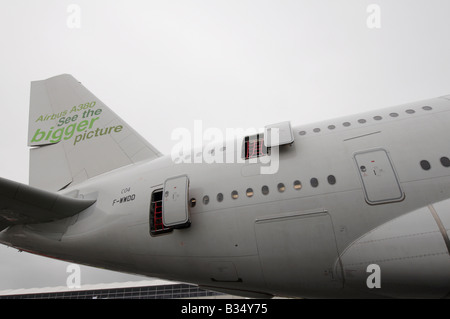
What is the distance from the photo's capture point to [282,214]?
20.3 ft

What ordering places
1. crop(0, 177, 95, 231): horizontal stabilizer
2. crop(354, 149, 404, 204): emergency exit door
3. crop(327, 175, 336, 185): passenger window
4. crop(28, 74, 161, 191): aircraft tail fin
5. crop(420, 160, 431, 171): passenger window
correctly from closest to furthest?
crop(354, 149, 404, 204): emergency exit door → crop(420, 160, 431, 171): passenger window → crop(327, 175, 336, 185): passenger window → crop(0, 177, 95, 231): horizontal stabilizer → crop(28, 74, 161, 191): aircraft tail fin

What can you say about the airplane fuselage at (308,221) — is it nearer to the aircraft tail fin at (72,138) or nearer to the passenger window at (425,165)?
the passenger window at (425,165)

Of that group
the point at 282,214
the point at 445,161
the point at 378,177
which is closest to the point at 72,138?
the point at 282,214

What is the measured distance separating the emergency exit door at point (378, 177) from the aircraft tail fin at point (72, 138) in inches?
248

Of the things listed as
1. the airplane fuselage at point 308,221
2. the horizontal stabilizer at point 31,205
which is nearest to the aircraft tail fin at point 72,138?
the horizontal stabilizer at point 31,205

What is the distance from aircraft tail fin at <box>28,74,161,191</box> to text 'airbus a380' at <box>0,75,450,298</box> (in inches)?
55.4

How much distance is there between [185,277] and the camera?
7.16 m

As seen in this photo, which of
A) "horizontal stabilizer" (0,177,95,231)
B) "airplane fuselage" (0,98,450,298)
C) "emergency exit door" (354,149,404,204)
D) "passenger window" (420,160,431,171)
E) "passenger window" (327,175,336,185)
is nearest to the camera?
"airplane fuselage" (0,98,450,298)

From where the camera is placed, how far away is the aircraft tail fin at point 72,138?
10000 millimetres

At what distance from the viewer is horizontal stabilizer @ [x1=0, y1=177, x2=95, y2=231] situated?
6.46 m

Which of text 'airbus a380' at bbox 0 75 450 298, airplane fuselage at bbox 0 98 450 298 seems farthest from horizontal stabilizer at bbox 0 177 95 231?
airplane fuselage at bbox 0 98 450 298

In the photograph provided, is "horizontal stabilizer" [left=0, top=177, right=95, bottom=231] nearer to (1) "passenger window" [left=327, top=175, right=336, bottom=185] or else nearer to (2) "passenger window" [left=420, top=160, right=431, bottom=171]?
(1) "passenger window" [left=327, top=175, right=336, bottom=185]

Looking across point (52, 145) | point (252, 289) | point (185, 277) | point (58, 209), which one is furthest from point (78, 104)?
point (252, 289)
